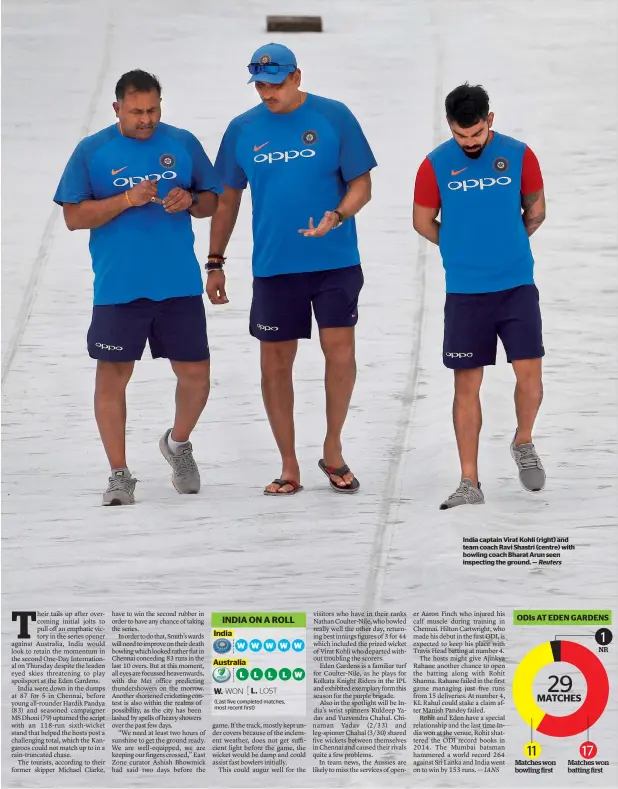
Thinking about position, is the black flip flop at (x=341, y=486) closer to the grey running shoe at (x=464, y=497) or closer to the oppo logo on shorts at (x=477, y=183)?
the grey running shoe at (x=464, y=497)

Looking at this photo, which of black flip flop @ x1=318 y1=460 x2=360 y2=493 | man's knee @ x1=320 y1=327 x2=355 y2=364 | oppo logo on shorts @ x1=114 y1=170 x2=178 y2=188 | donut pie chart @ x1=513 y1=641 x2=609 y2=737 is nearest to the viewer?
donut pie chart @ x1=513 y1=641 x2=609 y2=737

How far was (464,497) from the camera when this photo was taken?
288 inches

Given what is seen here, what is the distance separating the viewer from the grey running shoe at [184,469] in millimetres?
7625

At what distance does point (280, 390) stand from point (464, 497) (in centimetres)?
79

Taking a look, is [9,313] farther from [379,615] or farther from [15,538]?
[379,615]

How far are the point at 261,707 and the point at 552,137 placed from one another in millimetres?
6178

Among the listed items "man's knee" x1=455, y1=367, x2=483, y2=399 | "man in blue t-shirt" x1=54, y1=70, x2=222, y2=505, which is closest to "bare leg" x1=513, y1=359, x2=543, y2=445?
"man's knee" x1=455, y1=367, x2=483, y2=399

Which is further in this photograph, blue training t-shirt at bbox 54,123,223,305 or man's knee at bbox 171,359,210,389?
man's knee at bbox 171,359,210,389

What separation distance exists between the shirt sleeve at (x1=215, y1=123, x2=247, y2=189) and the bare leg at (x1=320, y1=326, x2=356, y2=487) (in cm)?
63

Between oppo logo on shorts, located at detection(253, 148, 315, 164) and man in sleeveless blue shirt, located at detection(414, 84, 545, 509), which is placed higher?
oppo logo on shorts, located at detection(253, 148, 315, 164)

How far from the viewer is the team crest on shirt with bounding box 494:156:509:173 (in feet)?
23.2

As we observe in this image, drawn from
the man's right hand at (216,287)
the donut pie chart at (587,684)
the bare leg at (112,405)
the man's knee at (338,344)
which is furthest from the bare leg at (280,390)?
the donut pie chart at (587,684)

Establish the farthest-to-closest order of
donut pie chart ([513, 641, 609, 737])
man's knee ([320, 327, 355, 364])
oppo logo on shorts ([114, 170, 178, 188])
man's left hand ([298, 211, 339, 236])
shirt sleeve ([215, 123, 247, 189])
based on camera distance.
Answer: man's knee ([320, 327, 355, 364]) → shirt sleeve ([215, 123, 247, 189]) → oppo logo on shorts ([114, 170, 178, 188]) → man's left hand ([298, 211, 339, 236]) → donut pie chart ([513, 641, 609, 737])

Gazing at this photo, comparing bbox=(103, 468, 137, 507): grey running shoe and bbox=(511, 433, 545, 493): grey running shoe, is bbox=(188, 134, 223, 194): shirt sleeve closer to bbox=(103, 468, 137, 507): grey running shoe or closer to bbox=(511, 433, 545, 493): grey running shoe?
bbox=(103, 468, 137, 507): grey running shoe
